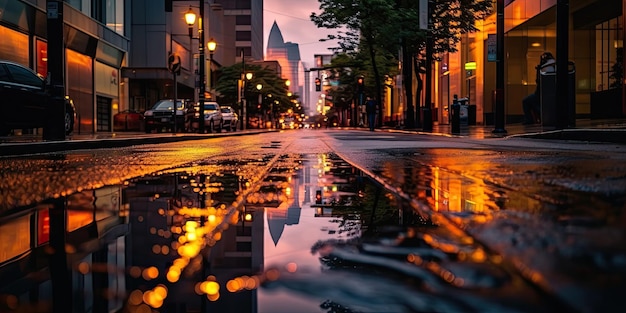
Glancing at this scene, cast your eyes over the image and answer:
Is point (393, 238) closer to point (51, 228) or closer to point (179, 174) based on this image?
point (51, 228)

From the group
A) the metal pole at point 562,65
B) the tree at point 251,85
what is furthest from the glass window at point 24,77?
the tree at point 251,85

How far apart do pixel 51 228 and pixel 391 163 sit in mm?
5412

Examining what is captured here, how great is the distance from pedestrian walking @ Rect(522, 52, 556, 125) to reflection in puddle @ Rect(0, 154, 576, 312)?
63.8ft

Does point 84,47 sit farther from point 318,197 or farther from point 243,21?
point 243,21

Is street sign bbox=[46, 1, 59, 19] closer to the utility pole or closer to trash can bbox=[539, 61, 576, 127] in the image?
the utility pole

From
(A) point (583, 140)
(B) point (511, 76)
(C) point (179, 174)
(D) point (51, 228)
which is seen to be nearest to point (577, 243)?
(D) point (51, 228)

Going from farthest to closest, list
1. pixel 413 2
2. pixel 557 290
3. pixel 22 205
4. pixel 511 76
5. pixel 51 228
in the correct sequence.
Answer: pixel 511 76 < pixel 413 2 < pixel 22 205 < pixel 51 228 < pixel 557 290

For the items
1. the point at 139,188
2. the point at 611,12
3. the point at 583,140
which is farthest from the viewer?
the point at 611,12

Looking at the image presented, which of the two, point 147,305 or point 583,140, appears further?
point 583,140

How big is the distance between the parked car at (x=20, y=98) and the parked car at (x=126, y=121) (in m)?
25.6

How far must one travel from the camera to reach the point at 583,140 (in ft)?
45.4

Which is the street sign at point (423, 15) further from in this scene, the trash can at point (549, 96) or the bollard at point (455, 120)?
the trash can at point (549, 96)

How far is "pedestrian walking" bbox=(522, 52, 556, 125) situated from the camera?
22594 mm

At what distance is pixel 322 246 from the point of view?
9.19 ft
